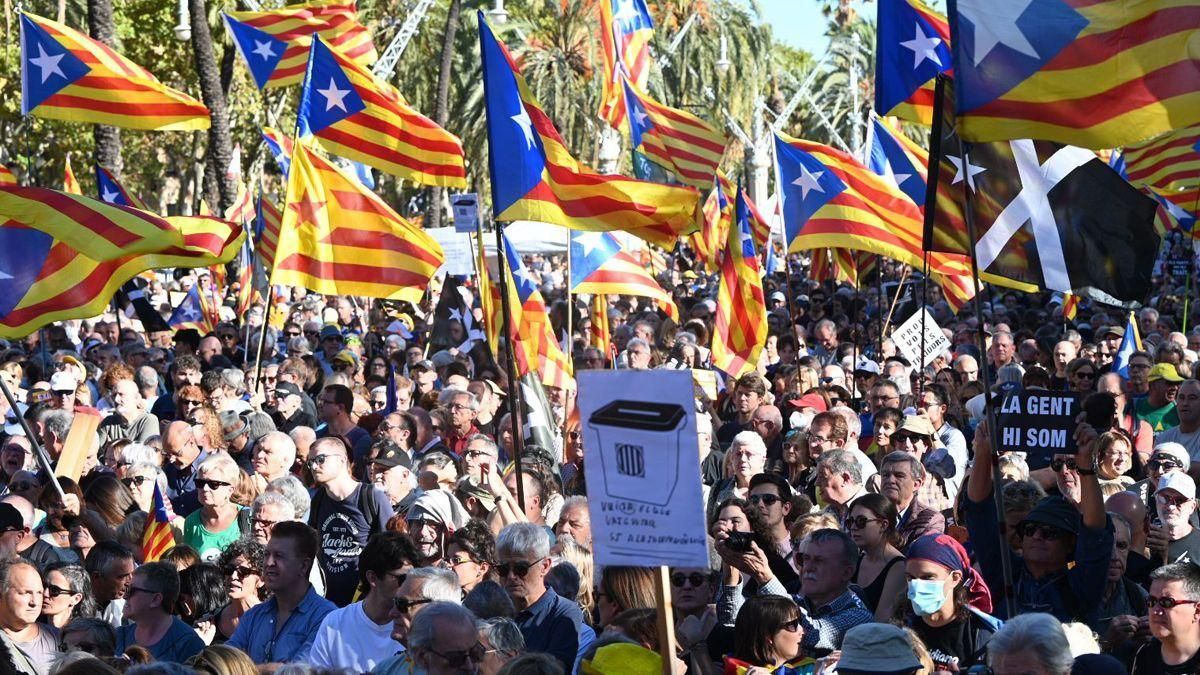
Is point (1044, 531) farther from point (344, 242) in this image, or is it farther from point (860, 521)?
point (344, 242)

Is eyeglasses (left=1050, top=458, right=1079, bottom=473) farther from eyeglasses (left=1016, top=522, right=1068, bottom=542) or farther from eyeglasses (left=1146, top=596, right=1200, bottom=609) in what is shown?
eyeglasses (left=1146, top=596, right=1200, bottom=609)

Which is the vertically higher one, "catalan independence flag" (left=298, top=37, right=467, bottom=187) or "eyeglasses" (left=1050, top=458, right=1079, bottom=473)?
"catalan independence flag" (left=298, top=37, right=467, bottom=187)

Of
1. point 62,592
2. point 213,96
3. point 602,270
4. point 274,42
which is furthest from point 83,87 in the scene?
point 213,96

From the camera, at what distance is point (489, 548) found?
7562 mm

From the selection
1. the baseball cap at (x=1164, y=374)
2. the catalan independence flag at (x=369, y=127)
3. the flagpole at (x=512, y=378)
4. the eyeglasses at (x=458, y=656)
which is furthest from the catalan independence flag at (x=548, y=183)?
the eyeglasses at (x=458, y=656)

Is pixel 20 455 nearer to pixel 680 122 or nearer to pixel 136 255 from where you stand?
pixel 136 255

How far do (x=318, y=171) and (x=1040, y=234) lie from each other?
6.33 m

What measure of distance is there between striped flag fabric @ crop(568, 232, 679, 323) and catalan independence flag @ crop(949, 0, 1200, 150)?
812 centimetres

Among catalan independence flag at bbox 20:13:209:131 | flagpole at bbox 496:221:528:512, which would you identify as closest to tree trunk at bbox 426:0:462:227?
catalan independence flag at bbox 20:13:209:131

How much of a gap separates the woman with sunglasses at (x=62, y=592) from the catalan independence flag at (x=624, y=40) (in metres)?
12.4

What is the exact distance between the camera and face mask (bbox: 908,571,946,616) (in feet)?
21.0

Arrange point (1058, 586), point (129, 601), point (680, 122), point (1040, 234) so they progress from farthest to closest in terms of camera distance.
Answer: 1. point (680, 122)
2. point (1040, 234)
3. point (129, 601)
4. point (1058, 586)

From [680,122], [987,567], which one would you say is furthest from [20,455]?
[680,122]

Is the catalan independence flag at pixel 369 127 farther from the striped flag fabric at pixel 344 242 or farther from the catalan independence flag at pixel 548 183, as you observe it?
the catalan independence flag at pixel 548 183
